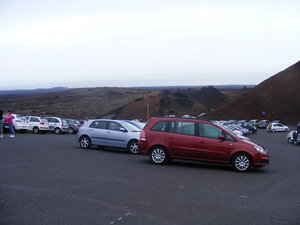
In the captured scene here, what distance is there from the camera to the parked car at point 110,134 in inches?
710

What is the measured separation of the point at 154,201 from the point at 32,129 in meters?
28.0

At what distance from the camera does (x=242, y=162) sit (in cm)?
1350

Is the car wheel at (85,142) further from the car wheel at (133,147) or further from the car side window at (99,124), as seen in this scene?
the car wheel at (133,147)

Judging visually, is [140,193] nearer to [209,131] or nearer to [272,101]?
[209,131]

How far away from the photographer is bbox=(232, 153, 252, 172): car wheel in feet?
44.2

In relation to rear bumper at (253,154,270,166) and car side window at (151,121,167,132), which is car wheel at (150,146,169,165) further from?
rear bumper at (253,154,270,166)

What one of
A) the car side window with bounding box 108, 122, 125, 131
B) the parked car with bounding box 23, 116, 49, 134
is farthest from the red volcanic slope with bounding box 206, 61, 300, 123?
the car side window with bounding box 108, 122, 125, 131

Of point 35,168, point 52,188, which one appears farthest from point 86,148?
point 52,188

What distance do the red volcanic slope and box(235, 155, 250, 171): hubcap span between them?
215ft

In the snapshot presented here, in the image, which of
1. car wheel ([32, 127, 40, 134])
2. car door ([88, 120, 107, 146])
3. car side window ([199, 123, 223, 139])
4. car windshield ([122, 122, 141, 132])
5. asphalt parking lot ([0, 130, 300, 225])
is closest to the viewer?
asphalt parking lot ([0, 130, 300, 225])

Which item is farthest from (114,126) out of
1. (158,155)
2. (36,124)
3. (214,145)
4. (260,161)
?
(36,124)

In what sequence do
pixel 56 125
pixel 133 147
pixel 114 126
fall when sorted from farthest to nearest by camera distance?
pixel 56 125
pixel 114 126
pixel 133 147

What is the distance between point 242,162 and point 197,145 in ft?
5.00

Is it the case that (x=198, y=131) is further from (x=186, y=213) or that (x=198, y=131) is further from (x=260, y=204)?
(x=186, y=213)
